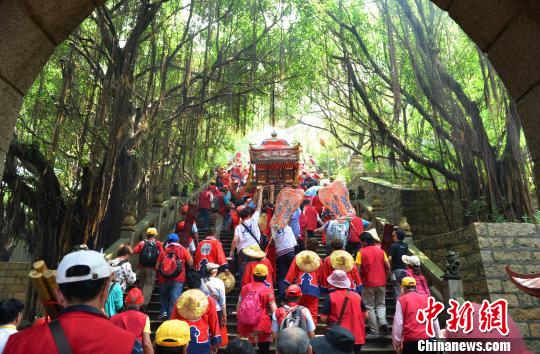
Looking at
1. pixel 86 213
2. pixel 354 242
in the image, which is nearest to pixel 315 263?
pixel 354 242

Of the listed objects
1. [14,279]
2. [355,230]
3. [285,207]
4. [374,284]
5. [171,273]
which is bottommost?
[374,284]

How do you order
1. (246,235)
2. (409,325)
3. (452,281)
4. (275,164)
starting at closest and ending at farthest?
(409,325) < (452,281) < (246,235) < (275,164)

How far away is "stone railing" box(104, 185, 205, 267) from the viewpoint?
8.56 metres

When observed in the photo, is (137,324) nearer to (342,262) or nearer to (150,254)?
(342,262)

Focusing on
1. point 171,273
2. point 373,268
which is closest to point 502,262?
point 373,268

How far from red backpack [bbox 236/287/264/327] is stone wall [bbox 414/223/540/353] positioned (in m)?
3.97

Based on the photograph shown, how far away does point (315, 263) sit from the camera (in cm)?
541

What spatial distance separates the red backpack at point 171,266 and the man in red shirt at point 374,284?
2.43m

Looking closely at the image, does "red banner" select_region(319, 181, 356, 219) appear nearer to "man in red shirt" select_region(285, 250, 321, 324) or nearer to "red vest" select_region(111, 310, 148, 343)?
"man in red shirt" select_region(285, 250, 321, 324)

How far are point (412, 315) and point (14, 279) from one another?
12393 millimetres

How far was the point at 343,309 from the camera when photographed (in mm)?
4438

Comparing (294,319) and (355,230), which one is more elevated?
(355,230)

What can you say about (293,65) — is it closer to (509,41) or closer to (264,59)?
(264,59)

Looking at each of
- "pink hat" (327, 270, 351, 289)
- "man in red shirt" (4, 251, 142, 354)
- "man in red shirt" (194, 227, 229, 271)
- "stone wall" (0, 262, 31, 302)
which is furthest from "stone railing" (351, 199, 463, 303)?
"stone wall" (0, 262, 31, 302)
